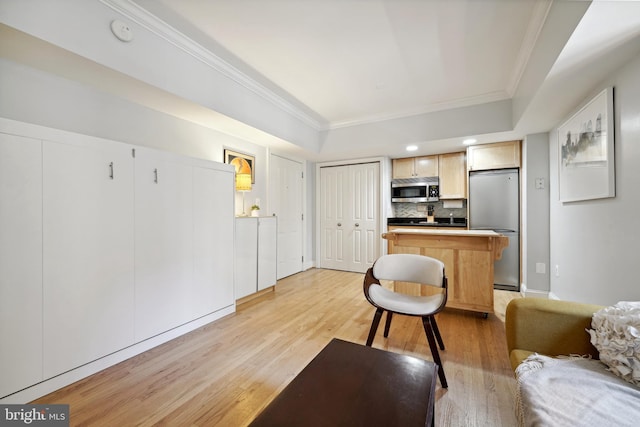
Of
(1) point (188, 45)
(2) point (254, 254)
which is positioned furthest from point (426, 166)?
(1) point (188, 45)

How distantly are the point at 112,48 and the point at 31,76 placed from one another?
0.61m

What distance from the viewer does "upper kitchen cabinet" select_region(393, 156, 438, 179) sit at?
4461mm

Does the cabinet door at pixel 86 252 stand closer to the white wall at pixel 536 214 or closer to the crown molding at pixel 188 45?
the crown molding at pixel 188 45

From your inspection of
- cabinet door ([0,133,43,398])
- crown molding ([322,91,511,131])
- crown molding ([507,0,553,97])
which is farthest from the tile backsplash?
cabinet door ([0,133,43,398])

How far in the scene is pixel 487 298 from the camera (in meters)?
2.60

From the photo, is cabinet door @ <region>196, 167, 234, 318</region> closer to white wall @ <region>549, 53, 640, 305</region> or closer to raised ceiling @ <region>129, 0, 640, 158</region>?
raised ceiling @ <region>129, 0, 640, 158</region>

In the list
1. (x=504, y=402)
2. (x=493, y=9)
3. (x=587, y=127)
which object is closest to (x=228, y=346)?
(x=504, y=402)

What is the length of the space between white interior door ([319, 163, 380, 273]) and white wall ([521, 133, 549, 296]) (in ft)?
7.00

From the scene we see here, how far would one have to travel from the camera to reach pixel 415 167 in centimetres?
462

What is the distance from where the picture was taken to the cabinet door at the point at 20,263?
55.6 inches

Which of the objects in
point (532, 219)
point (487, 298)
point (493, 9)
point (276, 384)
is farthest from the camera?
point (532, 219)

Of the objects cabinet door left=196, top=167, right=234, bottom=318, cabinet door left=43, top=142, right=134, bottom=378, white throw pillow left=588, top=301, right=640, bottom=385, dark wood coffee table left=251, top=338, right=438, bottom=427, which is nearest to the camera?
dark wood coffee table left=251, top=338, right=438, bottom=427

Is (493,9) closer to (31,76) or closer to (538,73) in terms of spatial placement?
(538,73)

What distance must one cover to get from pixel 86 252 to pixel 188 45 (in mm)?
1868
